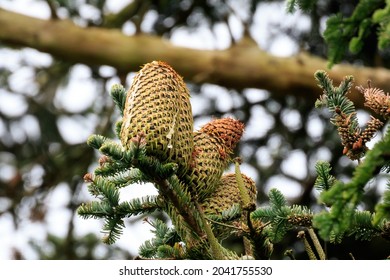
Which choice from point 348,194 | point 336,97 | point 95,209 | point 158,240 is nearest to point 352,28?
point 348,194

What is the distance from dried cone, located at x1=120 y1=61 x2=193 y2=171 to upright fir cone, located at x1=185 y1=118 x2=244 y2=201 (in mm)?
37

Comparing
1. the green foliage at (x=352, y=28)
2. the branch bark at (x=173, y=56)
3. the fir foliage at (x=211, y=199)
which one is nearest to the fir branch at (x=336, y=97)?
the fir foliage at (x=211, y=199)

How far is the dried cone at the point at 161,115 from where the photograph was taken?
4.59ft

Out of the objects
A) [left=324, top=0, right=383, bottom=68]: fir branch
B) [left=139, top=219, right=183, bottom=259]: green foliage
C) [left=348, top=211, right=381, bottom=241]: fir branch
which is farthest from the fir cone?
[left=324, top=0, right=383, bottom=68]: fir branch

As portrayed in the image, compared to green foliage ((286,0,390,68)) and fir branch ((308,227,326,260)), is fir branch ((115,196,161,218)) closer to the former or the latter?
fir branch ((308,227,326,260))

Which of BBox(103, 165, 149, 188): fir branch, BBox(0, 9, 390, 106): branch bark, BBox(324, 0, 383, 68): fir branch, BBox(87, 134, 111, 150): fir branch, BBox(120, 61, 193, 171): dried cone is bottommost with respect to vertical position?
BBox(0, 9, 390, 106): branch bark

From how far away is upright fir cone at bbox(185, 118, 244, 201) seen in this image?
1.50 meters

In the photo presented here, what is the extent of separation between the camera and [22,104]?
4.70 metres

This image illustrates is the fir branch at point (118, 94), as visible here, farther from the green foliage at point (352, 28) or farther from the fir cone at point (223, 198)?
the green foliage at point (352, 28)

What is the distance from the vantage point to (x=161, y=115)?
1.42m

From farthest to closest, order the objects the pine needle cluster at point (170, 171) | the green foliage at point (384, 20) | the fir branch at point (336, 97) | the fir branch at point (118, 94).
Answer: the fir branch at point (118, 94) < the fir branch at point (336, 97) < the pine needle cluster at point (170, 171) < the green foliage at point (384, 20)

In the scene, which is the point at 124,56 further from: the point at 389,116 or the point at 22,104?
the point at 389,116

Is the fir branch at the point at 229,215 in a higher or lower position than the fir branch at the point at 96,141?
lower

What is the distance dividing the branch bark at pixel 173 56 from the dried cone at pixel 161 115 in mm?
2665
